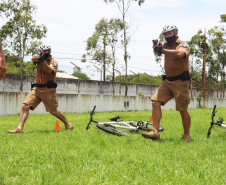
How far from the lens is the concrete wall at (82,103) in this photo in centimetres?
1180

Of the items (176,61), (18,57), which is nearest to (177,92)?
(176,61)

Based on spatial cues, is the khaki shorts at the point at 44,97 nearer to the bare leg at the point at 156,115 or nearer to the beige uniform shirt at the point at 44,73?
the beige uniform shirt at the point at 44,73

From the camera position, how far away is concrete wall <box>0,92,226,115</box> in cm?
1180

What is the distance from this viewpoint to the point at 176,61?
4.98 metres

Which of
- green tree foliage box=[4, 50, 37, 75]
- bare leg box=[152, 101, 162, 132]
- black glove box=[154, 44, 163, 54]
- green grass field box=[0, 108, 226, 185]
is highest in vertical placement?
green tree foliage box=[4, 50, 37, 75]

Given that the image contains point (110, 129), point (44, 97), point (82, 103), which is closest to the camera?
point (110, 129)

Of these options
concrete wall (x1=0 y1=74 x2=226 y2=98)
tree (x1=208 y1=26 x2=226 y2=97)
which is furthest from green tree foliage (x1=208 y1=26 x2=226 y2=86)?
concrete wall (x1=0 y1=74 x2=226 y2=98)

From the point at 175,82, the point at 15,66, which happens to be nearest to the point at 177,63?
the point at 175,82

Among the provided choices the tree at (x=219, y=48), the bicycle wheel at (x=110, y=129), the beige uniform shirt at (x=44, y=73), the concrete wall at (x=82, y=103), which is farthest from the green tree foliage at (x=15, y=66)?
the tree at (x=219, y=48)

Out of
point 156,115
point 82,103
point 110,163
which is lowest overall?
point 110,163

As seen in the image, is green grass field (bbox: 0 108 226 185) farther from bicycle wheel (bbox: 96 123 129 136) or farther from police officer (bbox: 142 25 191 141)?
bicycle wheel (bbox: 96 123 129 136)

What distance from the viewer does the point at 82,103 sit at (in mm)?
14742

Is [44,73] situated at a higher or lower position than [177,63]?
lower

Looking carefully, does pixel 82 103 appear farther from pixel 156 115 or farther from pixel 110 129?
pixel 156 115
